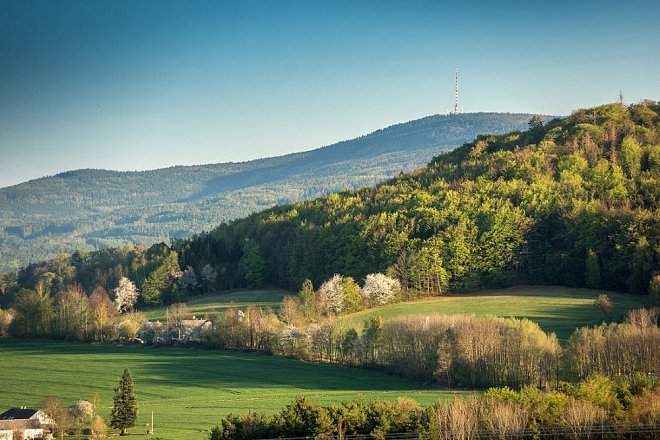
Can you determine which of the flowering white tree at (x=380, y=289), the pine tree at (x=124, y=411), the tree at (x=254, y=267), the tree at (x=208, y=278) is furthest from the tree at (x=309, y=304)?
the pine tree at (x=124, y=411)

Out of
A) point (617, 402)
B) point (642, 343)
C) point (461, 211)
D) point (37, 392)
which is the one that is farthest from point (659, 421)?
point (461, 211)

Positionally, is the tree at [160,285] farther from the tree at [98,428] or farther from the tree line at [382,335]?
the tree at [98,428]

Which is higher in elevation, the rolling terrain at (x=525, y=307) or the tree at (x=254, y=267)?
the tree at (x=254, y=267)

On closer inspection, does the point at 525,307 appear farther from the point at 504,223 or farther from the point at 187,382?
the point at 187,382

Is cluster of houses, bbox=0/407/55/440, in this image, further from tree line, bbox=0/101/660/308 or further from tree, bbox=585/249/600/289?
tree, bbox=585/249/600/289

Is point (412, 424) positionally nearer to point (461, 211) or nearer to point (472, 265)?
point (472, 265)

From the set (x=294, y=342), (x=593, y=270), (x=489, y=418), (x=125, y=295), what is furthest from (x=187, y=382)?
(x=125, y=295)
